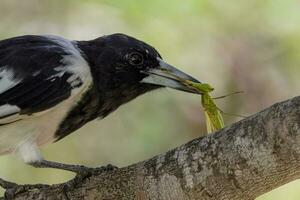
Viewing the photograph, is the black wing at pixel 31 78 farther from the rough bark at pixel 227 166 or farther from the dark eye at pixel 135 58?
the rough bark at pixel 227 166

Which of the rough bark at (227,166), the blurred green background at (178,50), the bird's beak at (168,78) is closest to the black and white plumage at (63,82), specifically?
the bird's beak at (168,78)

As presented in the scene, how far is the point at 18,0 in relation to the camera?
5648 millimetres

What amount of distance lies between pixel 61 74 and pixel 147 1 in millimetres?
1500

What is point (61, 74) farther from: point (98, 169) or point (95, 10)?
point (95, 10)

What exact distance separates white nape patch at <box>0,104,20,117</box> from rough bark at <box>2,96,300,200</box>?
24.3 inches

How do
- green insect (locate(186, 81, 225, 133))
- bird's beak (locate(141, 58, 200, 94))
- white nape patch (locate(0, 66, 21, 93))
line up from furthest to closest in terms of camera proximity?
bird's beak (locate(141, 58, 200, 94)), white nape patch (locate(0, 66, 21, 93)), green insect (locate(186, 81, 225, 133))

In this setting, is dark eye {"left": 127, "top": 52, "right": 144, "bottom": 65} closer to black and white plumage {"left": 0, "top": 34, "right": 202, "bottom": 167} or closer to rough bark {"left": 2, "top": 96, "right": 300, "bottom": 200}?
black and white plumage {"left": 0, "top": 34, "right": 202, "bottom": 167}

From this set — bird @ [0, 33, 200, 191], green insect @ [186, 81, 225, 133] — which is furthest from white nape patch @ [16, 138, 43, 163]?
green insect @ [186, 81, 225, 133]

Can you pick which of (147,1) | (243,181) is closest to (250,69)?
(147,1)

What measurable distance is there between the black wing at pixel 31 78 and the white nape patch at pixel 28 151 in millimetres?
115

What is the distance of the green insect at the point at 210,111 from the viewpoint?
3.70m

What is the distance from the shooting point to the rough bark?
2805 mm

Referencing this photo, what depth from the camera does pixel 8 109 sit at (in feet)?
12.3

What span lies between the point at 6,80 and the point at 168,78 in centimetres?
71
